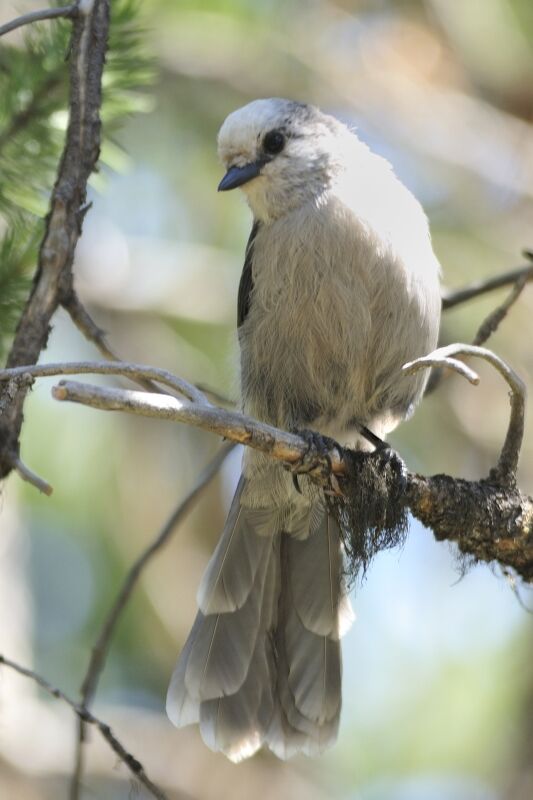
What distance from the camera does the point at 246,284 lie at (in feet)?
12.3

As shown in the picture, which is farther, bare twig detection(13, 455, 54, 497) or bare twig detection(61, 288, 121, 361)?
bare twig detection(61, 288, 121, 361)

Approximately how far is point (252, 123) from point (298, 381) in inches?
38.2

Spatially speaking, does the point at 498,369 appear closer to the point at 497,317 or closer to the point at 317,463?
the point at 317,463

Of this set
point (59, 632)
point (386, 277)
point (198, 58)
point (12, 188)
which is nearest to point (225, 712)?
point (386, 277)

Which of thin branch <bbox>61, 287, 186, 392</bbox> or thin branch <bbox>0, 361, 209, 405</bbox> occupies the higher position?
thin branch <bbox>0, 361, 209, 405</bbox>

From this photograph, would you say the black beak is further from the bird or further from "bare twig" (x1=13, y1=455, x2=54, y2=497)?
"bare twig" (x1=13, y1=455, x2=54, y2=497)

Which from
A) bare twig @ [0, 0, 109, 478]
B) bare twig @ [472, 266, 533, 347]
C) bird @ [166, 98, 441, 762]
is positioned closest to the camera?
bare twig @ [0, 0, 109, 478]

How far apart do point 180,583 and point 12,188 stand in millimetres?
2781

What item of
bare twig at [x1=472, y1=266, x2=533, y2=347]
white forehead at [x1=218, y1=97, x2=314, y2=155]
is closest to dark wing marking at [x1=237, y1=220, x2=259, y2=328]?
white forehead at [x1=218, y1=97, x2=314, y2=155]

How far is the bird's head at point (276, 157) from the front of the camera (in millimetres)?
3695

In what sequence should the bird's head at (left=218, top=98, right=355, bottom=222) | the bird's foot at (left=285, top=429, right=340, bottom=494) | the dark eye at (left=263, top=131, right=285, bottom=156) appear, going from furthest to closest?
1. the dark eye at (left=263, top=131, right=285, bottom=156)
2. the bird's head at (left=218, top=98, right=355, bottom=222)
3. the bird's foot at (left=285, top=429, right=340, bottom=494)

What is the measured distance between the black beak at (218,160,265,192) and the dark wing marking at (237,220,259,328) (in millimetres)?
160

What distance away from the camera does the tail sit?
138 inches

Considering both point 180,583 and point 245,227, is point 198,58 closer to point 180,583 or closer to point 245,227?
point 245,227
